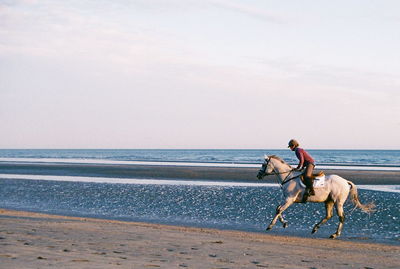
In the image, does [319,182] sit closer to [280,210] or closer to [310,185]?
[310,185]

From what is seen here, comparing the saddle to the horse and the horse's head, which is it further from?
the horse's head

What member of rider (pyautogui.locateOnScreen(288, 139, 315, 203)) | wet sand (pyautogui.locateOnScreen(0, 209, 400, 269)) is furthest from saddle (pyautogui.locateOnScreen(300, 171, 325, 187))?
wet sand (pyautogui.locateOnScreen(0, 209, 400, 269))

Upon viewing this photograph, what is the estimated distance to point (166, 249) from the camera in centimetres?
1138

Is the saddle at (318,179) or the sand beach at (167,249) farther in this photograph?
the saddle at (318,179)

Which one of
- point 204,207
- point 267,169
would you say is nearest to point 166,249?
point 267,169

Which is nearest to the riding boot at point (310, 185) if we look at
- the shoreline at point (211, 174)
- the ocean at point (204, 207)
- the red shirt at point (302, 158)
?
the red shirt at point (302, 158)

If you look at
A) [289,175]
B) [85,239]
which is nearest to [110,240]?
[85,239]

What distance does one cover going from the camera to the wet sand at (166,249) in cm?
939

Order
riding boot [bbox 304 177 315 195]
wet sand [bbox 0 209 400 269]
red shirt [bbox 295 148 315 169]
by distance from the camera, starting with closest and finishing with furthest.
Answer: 1. wet sand [bbox 0 209 400 269]
2. red shirt [bbox 295 148 315 169]
3. riding boot [bbox 304 177 315 195]

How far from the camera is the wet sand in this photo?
939 cm

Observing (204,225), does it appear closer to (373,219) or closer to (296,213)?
(296,213)

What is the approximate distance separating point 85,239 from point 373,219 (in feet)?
36.4

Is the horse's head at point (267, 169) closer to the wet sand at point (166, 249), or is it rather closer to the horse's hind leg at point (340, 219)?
the horse's hind leg at point (340, 219)

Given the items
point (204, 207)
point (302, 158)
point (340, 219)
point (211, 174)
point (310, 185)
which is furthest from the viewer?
point (211, 174)
